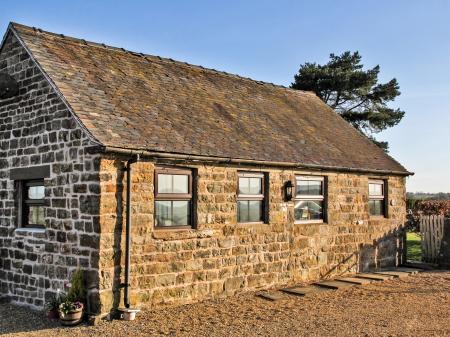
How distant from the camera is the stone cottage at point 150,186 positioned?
9.90 m

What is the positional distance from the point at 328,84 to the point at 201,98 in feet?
73.4

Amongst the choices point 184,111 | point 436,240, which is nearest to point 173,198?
point 184,111

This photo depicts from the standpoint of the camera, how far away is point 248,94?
659 inches

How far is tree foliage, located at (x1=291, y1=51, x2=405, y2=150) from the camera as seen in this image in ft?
115

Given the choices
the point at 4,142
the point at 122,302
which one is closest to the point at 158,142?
the point at 122,302

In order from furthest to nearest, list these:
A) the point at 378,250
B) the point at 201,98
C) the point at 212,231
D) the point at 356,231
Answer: the point at 378,250
the point at 356,231
the point at 201,98
the point at 212,231

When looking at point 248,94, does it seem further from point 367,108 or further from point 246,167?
point 367,108

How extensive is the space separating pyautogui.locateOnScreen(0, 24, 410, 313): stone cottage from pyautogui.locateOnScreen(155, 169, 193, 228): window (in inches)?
1.0

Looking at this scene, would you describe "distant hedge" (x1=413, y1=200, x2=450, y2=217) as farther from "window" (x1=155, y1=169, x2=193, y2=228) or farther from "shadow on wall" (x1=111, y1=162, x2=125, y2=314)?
"shadow on wall" (x1=111, y1=162, x2=125, y2=314)

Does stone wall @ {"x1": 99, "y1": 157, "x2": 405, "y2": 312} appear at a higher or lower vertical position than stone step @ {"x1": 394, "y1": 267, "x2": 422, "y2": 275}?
higher

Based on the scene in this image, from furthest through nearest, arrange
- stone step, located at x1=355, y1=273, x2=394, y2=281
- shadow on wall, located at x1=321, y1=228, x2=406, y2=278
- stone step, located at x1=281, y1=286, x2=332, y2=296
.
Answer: shadow on wall, located at x1=321, y1=228, x2=406, y2=278 → stone step, located at x1=355, y1=273, x2=394, y2=281 → stone step, located at x1=281, y1=286, x2=332, y2=296

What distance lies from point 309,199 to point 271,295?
324cm

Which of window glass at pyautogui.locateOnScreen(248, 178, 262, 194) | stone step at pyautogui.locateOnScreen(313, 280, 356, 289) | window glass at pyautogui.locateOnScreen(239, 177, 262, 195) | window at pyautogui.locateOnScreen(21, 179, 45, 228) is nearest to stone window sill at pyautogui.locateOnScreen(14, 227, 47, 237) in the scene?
window at pyautogui.locateOnScreen(21, 179, 45, 228)

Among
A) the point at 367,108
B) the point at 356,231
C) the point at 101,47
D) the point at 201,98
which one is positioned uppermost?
the point at 367,108
